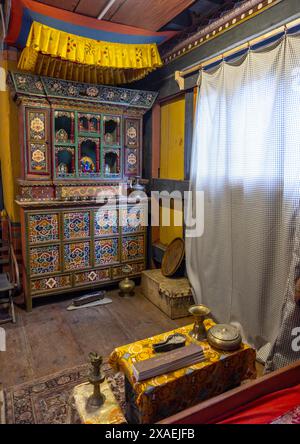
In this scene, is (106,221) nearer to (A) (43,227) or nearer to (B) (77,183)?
(B) (77,183)

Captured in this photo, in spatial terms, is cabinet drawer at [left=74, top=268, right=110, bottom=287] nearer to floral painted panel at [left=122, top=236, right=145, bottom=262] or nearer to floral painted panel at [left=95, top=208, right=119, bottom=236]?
floral painted panel at [left=122, top=236, right=145, bottom=262]

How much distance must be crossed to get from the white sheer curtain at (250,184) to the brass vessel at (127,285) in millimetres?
885

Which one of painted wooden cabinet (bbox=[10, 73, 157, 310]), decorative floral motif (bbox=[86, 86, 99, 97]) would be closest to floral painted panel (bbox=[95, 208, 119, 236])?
painted wooden cabinet (bbox=[10, 73, 157, 310])

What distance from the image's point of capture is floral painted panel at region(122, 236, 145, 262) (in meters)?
3.75

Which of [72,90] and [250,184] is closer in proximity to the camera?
[250,184]

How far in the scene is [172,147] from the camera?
143 inches

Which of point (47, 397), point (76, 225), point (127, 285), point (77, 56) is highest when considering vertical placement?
point (77, 56)

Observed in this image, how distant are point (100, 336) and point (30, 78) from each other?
250 cm

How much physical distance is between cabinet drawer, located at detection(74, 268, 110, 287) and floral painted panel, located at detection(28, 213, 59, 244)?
516mm

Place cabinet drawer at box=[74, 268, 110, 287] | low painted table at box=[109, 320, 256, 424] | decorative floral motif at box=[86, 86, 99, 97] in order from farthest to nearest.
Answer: cabinet drawer at box=[74, 268, 110, 287]
decorative floral motif at box=[86, 86, 99, 97]
low painted table at box=[109, 320, 256, 424]

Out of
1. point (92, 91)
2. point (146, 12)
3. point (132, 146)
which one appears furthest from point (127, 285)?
point (146, 12)

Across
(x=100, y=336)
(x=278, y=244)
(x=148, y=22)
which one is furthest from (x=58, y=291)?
(x=148, y=22)

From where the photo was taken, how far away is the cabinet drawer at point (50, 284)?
3223mm

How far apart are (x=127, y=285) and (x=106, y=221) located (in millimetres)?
767
